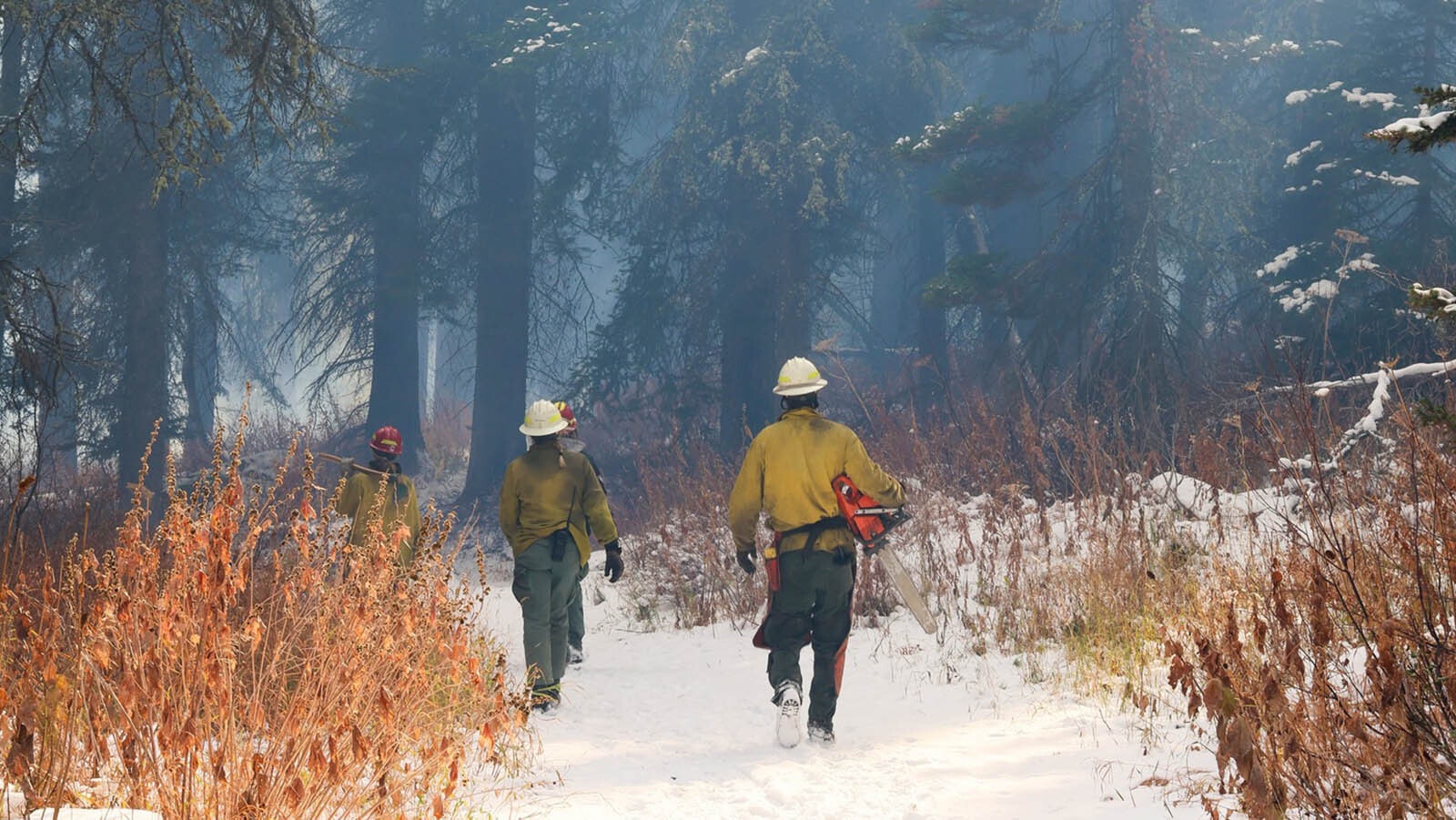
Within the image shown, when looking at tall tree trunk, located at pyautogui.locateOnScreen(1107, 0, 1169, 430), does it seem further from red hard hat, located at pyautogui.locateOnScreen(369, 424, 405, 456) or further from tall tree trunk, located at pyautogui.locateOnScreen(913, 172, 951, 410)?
red hard hat, located at pyautogui.locateOnScreen(369, 424, 405, 456)

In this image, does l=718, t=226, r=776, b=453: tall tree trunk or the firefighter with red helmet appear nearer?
the firefighter with red helmet

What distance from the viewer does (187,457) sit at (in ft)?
76.2

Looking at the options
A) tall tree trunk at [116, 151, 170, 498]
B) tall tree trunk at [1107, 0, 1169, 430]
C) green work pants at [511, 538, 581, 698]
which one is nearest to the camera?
green work pants at [511, 538, 581, 698]

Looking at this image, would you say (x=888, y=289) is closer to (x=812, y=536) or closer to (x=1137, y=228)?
(x=1137, y=228)

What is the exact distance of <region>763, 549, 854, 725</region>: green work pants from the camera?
654cm

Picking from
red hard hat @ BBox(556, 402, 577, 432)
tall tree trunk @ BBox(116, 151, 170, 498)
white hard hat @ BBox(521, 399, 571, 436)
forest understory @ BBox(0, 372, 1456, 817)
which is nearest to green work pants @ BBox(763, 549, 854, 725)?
forest understory @ BBox(0, 372, 1456, 817)

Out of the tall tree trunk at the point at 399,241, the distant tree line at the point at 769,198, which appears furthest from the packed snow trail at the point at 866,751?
the tall tree trunk at the point at 399,241

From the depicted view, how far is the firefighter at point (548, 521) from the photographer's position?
7.74m

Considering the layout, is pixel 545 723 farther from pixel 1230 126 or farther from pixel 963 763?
pixel 1230 126

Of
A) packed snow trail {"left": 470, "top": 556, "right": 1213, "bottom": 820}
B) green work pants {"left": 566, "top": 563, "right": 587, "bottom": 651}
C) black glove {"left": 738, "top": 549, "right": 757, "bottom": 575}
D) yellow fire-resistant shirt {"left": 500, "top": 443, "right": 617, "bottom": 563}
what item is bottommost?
packed snow trail {"left": 470, "top": 556, "right": 1213, "bottom": 820}

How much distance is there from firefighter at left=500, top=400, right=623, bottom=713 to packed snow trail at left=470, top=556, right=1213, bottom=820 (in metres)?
0.69

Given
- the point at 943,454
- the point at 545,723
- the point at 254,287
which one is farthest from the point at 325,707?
the point at 254,287

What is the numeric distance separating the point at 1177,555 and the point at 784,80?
11696mm

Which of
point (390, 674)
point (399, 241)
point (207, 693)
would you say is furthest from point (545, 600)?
point (399, 241)
